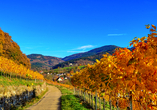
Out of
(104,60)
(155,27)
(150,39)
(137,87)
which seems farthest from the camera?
(104,60)

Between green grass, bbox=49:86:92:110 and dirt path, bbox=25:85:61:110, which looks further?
dirt path, bbox=25:85:61:110

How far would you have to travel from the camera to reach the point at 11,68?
2119cm

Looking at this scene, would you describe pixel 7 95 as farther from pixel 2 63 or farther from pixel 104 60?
pixel 2 63

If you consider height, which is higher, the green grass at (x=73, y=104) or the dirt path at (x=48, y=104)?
the green grass at (x=73, y=104)

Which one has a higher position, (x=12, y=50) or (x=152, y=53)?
(x=12, y=50)

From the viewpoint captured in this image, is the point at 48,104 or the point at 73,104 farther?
the point at 48,104

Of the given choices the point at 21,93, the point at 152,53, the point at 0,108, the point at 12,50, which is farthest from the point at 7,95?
the point at 12,50

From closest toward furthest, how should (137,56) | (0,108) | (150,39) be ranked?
1. (150,39)
2. (137,56)
3. (0,108)

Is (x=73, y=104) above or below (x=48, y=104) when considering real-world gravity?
above

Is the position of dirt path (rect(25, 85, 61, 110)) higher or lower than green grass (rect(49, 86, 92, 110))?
lower

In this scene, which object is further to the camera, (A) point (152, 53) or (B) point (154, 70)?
(B) point (154, 70)

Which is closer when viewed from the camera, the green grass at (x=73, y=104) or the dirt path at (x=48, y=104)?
the green grass at (x=73, y=104)

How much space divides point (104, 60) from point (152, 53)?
213 inches

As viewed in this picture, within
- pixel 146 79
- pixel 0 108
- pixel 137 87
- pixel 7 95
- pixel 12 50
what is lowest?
pixel 0 108
